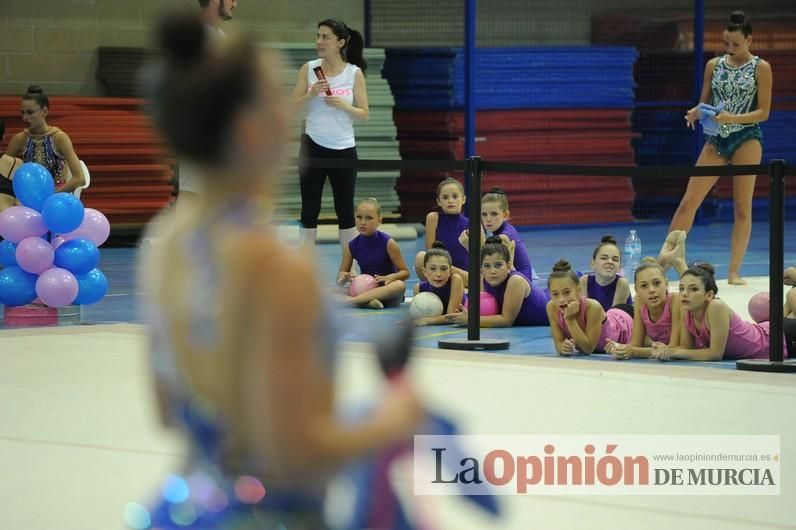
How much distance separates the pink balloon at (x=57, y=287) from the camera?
8617 millimetres

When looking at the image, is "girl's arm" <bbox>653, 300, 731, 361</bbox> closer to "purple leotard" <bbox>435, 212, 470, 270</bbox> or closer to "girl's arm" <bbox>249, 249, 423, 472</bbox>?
"purple leotard" <bbox>435, 212, 470, 270</bbox>

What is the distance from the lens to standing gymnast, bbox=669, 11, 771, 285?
10258mm

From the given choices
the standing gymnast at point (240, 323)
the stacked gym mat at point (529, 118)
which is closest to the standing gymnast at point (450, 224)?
the stacked gym mat at point (529, 118)

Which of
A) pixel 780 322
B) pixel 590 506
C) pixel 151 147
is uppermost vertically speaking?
pixel 151 147

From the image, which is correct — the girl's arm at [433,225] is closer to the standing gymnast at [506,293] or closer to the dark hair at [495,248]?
the standing gymnast at [506,293]

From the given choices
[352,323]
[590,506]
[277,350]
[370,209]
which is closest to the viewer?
[277,350]

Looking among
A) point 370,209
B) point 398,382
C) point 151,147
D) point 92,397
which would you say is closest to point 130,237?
point 151,147

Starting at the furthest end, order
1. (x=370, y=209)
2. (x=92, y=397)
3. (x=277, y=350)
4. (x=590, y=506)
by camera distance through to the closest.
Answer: (x=370, y=209), (x=92, y=397), (x=590, y=506), (x=277, y=350)

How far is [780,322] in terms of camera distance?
272 inches

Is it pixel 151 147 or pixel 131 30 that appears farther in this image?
pixel 131 30

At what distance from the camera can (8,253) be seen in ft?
28.8

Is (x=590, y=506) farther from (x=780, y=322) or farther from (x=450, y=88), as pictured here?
(x=450, y=88)

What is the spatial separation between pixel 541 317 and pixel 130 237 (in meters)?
7.44

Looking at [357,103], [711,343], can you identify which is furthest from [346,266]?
[711,343]
